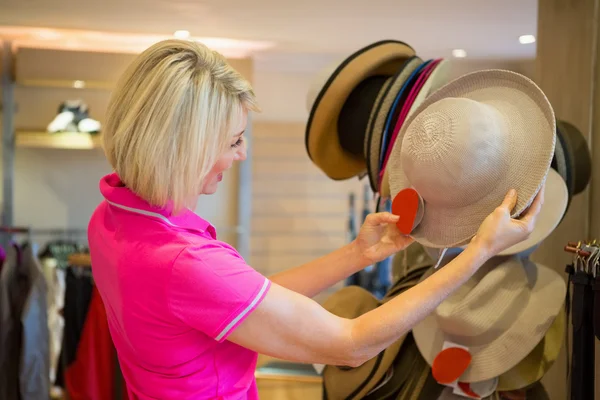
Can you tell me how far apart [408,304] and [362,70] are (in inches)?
32.0

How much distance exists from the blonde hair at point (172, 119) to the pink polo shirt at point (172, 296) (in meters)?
0.06

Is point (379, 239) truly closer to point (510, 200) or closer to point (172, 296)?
point (510, 200)

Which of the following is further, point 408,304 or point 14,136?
point 14,136

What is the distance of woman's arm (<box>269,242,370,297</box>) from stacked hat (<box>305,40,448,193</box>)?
317 millimetres

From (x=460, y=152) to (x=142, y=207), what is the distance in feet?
1.94

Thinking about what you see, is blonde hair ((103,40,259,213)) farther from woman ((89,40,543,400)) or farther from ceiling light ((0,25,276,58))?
ceiling light ((0,25,276,58))

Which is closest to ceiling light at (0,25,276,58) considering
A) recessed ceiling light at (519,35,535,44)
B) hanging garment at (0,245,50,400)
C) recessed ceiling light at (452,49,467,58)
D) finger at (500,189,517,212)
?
recessed ceiling light at (452,49,467,58)

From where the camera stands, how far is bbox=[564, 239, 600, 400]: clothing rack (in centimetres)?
131

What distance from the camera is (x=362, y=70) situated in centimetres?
175

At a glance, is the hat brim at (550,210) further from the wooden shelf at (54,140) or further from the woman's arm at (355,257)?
the wooden shelf at (54,140)

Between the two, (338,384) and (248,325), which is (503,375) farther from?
(248,325)

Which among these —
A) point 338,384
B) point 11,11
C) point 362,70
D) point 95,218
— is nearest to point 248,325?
point 95,218

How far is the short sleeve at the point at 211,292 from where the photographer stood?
1041 mm

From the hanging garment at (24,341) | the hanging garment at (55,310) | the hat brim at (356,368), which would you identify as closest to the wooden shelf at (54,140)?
the hanging garment at (55,310)
